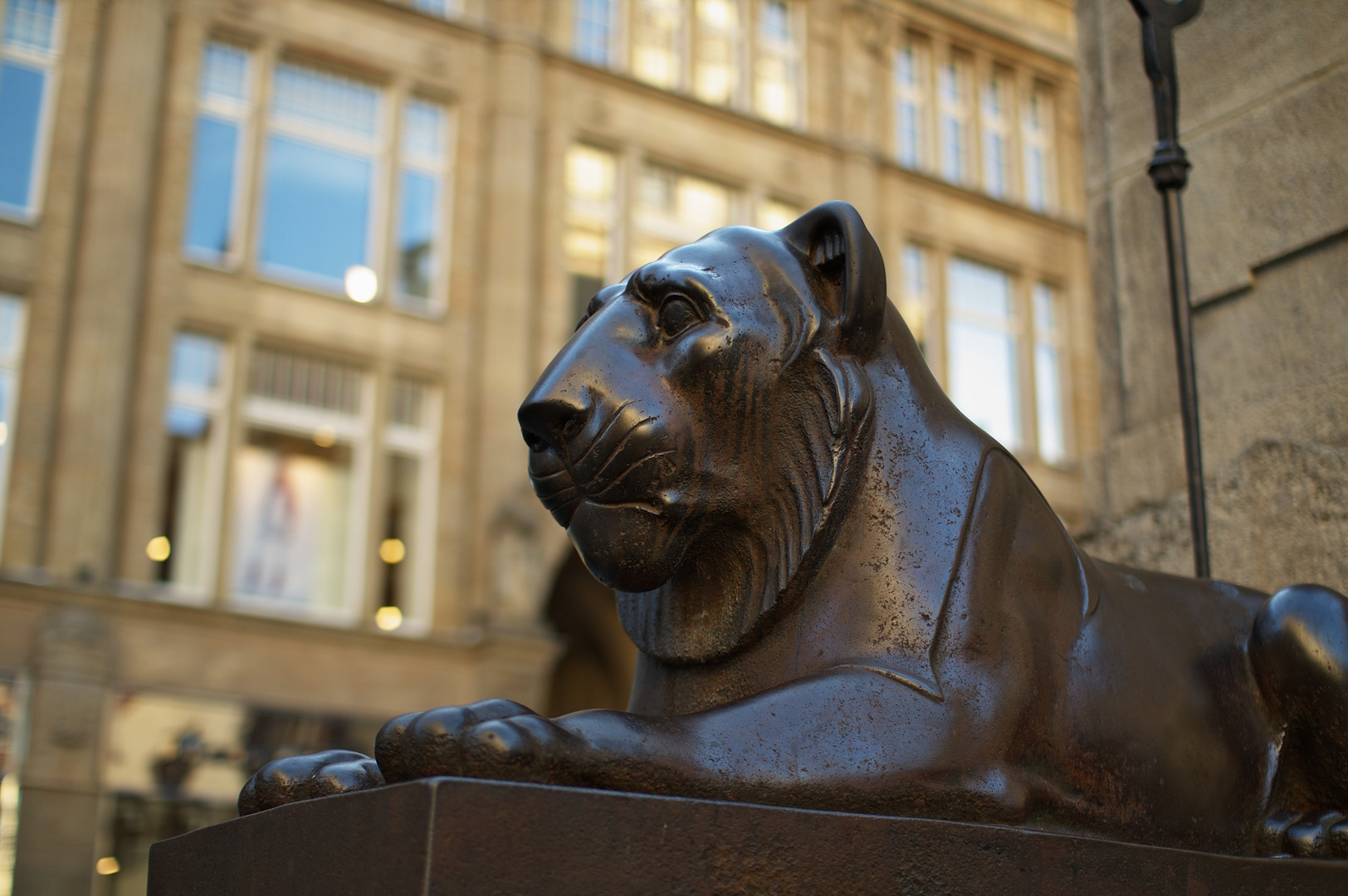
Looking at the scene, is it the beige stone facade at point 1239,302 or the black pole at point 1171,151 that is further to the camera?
the beige stone facade at point 1239,302

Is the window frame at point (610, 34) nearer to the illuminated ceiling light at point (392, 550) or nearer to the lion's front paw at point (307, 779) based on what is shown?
the illuminated ceiling light at point (392, 550)

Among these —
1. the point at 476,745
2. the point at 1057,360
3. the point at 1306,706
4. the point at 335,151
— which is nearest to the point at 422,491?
the point at 335,151

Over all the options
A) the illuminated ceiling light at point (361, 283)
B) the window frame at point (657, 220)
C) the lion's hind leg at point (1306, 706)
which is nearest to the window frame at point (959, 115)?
the window frame at point (657, 220)

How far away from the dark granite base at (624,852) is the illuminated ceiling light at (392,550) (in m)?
14.6

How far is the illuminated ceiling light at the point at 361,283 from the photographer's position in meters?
16.5

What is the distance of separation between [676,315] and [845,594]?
0.44 m

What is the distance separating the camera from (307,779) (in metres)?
1.70

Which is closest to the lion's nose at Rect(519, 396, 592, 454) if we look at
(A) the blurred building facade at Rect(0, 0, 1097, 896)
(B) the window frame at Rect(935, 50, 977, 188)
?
(A) the blurred building facade at Rect(0, 0, 1097, 896)

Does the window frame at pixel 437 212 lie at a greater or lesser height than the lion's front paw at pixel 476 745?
greater

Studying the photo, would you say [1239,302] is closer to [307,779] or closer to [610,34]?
[307,779]

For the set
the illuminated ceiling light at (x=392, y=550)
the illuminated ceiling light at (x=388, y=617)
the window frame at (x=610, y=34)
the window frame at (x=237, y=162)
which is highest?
the window frame at (x=610, y=34)

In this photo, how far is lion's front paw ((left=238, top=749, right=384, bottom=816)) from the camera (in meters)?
1.67

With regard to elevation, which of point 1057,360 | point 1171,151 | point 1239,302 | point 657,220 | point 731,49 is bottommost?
point 1239,302

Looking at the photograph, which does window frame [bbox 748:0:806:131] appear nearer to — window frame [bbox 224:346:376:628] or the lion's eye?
window frame [bbox 224:346:376:628]
